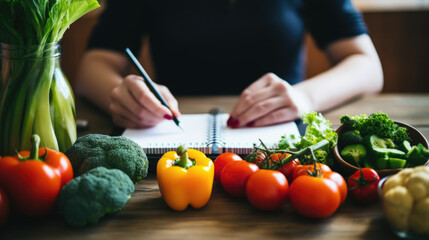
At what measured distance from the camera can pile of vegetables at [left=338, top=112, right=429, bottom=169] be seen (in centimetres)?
79

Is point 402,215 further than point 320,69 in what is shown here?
No

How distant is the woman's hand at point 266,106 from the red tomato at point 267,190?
382mm

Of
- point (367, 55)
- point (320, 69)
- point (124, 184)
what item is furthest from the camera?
point (320, 69)

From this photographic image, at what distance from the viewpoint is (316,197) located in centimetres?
70

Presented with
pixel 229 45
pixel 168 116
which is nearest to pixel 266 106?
pixel 168 116

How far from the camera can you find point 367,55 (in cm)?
153

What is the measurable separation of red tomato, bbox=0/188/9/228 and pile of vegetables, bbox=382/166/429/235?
0.61 meters

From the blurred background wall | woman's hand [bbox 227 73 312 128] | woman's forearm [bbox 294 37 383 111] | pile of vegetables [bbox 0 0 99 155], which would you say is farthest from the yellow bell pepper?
the blurred background wall

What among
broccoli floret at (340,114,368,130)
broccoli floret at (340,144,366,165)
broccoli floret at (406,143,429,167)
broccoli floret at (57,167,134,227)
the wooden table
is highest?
broccoli floret at (340,114,368,130)

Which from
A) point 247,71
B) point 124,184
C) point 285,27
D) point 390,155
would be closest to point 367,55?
point 285,27

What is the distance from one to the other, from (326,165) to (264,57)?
90cm

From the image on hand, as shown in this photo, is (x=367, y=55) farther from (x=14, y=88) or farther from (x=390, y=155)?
(x=14, y=88)

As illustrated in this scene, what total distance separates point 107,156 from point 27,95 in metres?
0.20

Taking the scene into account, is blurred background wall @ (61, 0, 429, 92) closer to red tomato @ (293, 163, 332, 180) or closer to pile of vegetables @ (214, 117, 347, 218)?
pile of vegetables @ (214, 117, 347, 218)
